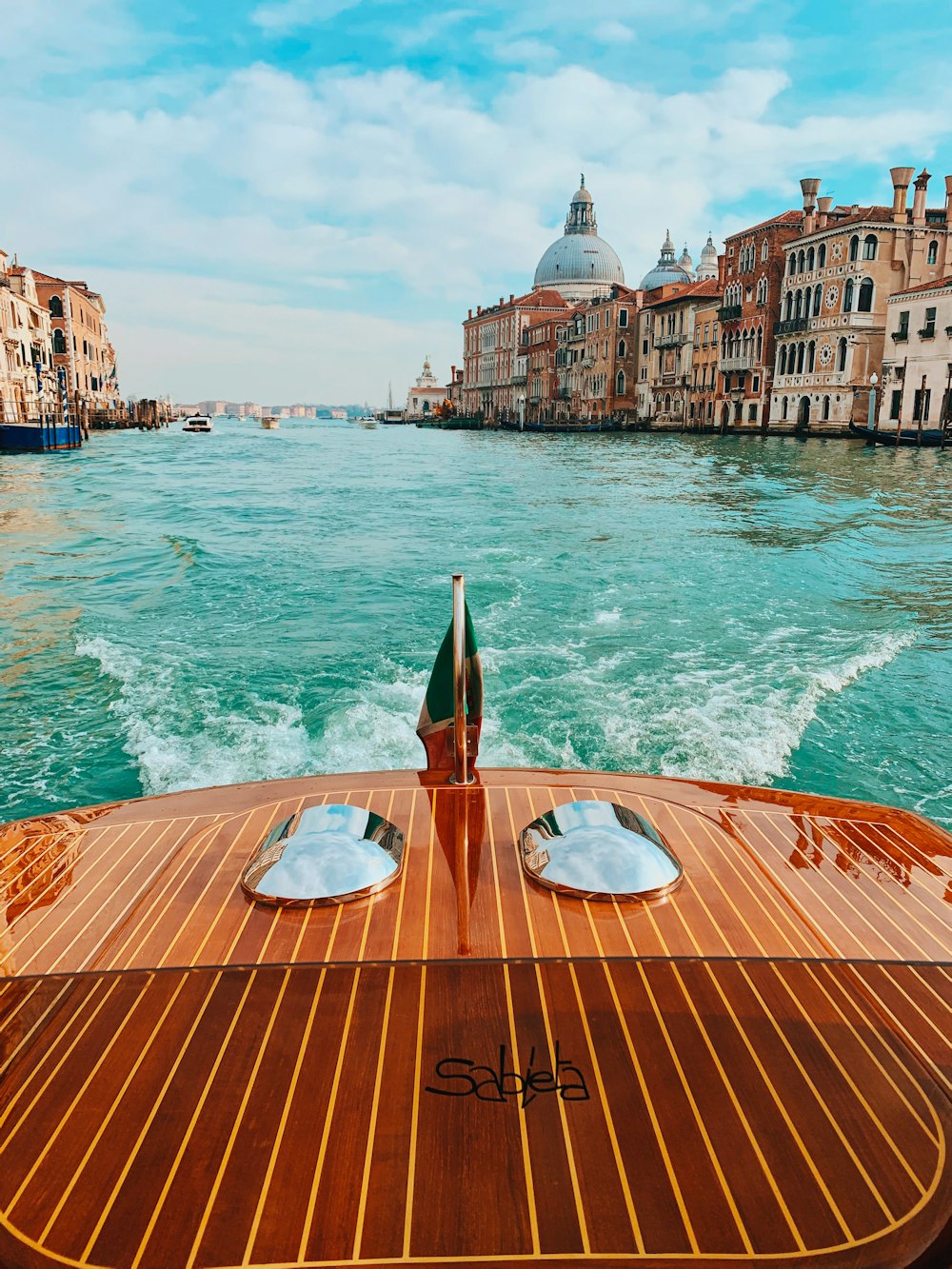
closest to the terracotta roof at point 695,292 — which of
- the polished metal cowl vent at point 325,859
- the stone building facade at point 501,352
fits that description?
the stone building facade at point 501,352

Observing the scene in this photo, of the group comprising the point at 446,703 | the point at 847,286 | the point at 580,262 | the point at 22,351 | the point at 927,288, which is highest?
the point at 580,262

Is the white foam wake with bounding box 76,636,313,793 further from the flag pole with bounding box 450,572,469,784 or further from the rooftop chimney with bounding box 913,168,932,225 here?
the rooftop chimney with bounding box 913,168,932,225

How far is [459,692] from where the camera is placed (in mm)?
3035

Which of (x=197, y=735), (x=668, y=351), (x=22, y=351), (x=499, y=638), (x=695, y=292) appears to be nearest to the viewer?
(x=197, y=735)

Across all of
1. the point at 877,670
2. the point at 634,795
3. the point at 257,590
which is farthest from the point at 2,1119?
the point at 257,590

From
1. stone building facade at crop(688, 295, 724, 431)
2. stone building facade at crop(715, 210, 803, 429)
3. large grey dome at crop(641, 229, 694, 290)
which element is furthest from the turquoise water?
large grey dome at crop(641, 229, 694, 290)

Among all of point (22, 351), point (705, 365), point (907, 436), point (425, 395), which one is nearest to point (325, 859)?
point (907, 436)

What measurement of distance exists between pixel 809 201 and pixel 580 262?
43.5 m

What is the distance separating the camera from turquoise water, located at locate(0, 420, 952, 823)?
557 cm

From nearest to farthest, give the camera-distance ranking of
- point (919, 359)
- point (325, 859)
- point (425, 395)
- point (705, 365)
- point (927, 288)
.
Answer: point (325, 859) < point (927, 288) < point (919, 359) < point (705, 365) < point (425, 395)

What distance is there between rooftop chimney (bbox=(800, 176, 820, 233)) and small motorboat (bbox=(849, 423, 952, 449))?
11.2 metres

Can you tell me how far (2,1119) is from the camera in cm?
165

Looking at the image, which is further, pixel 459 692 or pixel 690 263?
pixel 690 263

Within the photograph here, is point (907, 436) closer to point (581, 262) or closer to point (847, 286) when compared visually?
point (847, 286)
